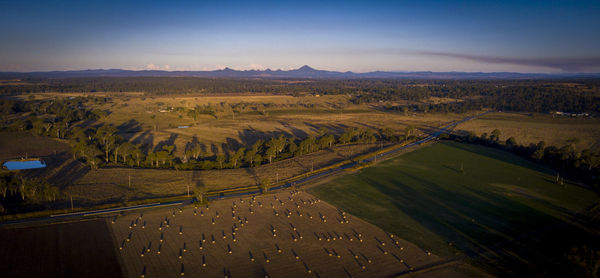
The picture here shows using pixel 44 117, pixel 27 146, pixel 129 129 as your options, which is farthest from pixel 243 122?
pixel 44 117

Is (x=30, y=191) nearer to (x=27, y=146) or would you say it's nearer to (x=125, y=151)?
(x=125, y=151)

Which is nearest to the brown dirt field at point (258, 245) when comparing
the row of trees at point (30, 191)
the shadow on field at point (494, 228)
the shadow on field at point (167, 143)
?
the shadow on field at point (494, 228)

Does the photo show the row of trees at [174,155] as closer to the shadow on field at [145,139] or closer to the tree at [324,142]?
the tree at [324,142]

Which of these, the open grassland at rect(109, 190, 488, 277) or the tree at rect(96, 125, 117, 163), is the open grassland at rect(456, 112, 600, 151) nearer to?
the open grassland at rect(109, 190, 488, 277)

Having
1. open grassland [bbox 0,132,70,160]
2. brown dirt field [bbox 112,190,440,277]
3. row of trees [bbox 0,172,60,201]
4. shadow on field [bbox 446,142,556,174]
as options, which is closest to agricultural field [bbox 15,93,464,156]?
open grassland [bbox 0,132,70,160]

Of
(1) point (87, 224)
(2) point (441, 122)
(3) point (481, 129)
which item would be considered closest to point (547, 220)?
(1) point (87, 224)

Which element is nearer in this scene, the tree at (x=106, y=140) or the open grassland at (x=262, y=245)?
the open grassland at (x=262, y=245)

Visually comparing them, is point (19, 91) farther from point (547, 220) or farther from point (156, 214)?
point (547, 220)
